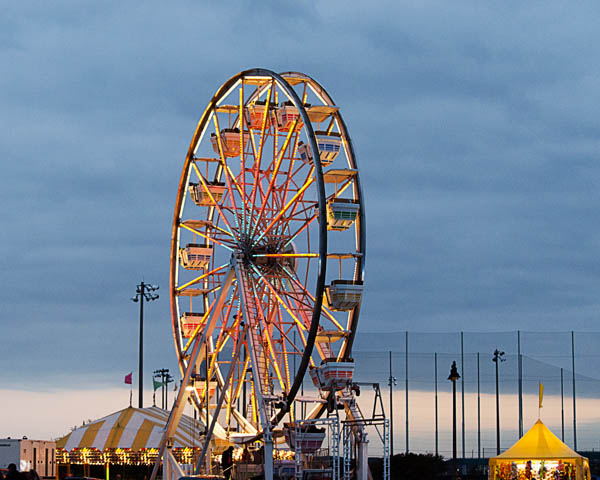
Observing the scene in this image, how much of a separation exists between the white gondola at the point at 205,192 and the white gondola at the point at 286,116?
14.3ft

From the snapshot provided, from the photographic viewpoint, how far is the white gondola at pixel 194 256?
142 feet

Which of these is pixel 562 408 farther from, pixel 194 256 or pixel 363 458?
pixel 363 458

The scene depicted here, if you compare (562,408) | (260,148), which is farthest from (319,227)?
(562,408)

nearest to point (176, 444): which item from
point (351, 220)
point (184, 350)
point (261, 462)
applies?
point (184, 350)

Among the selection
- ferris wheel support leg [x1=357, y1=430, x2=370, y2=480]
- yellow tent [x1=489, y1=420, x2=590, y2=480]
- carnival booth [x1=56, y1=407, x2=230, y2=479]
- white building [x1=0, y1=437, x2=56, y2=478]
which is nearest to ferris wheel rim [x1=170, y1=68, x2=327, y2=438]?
ferris wheel support leg [x1=357, y1=430, x2=370, y2=480]

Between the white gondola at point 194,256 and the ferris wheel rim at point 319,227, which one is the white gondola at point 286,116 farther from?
the white gondola at point 194,256

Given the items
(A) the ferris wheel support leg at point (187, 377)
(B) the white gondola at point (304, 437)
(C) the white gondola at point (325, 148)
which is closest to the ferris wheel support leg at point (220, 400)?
(A) the ferris wheel support leg at point (187, 377)

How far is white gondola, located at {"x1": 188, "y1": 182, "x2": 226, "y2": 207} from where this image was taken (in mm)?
43531

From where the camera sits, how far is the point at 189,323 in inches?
1690

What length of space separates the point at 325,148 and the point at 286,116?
231cm

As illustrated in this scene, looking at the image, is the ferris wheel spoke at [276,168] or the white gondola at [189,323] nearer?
the ferris wheel spoke at [276,168]

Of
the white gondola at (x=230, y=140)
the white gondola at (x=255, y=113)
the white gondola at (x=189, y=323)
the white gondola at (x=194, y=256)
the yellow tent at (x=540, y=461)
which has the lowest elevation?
the yellow tent at (x=540, y=461)

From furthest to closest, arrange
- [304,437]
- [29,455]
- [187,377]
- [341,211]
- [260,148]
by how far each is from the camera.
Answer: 1. [29,455]
2. [260,148]
3. [187,377]
4. [341,211]
5. [304,437]

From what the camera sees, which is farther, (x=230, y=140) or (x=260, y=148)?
(x=230, y=140)
